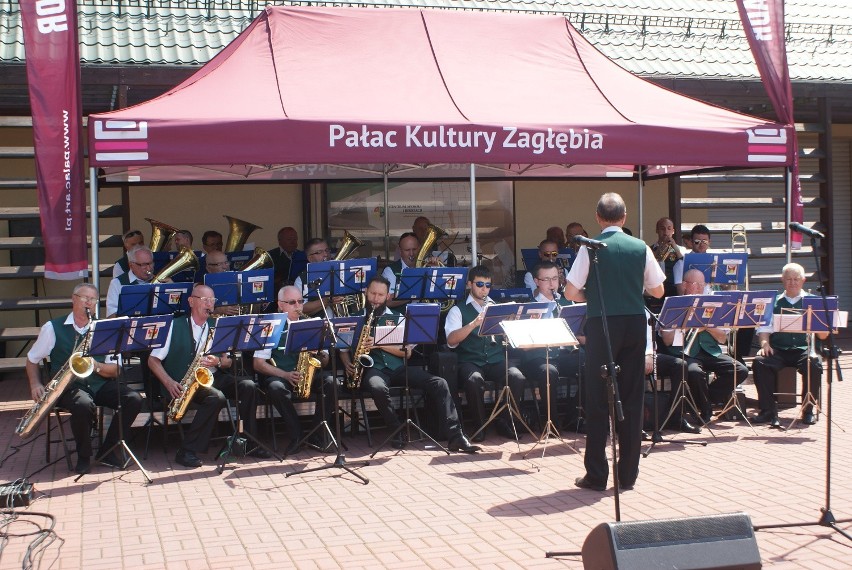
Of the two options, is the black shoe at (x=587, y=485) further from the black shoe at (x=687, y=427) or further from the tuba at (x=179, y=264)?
the tuba at (x=179, y=264)

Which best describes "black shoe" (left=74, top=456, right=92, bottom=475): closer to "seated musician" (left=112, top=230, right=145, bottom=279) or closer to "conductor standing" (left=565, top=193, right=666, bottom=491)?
"seated musician" (left=112, top=230, right=145, bottom=279)

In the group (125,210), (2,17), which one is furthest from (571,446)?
(2,17)

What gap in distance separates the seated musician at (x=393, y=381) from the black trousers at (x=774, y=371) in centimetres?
283

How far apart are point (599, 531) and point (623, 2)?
12.3m

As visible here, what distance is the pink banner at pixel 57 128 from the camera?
818 cm

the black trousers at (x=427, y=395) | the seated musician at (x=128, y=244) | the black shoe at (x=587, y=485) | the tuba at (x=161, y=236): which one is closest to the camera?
the black shoe at (x=587, y=485)

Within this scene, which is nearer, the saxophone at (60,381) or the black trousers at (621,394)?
the black trousers at (621,394)

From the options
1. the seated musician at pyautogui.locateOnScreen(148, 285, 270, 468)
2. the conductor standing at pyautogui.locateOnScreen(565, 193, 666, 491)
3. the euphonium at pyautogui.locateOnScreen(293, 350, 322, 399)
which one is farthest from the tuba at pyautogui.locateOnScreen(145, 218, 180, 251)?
the conductor standing at pyautogui.locateOnScreen(565, 193, 666, 491)

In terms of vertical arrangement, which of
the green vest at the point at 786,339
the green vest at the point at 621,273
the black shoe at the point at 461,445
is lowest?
the black shoe at the point at 461,445

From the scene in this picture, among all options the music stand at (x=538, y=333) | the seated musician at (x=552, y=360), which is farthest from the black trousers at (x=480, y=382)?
the music stand at (x=538, y=333)

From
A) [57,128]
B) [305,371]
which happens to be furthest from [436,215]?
[57,128]

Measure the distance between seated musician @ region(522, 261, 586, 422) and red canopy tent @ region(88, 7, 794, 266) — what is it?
949 mm

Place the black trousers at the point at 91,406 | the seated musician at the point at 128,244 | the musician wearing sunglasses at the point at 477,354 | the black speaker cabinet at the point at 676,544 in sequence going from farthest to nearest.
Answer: the seated musician at the point at 128,244
the musician wearing sunglasses at the point at 477,354
the black trousers at the point at 91,406
the black speaker cabinet at the point at 676,544

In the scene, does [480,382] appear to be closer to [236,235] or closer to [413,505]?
[413,505]
